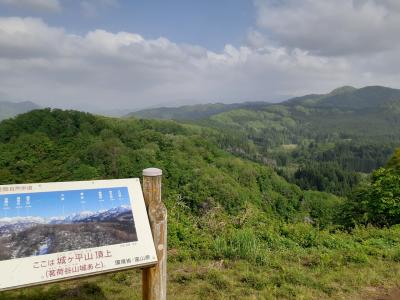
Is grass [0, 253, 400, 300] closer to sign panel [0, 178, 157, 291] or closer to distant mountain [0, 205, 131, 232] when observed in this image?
sign panel [0, 178, 157, 291]

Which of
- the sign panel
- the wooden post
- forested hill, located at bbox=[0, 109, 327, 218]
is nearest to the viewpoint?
the sign panel

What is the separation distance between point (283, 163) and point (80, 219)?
170491 millimetres

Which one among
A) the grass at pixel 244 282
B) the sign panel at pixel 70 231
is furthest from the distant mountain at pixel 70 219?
the grass at pixel 244 282

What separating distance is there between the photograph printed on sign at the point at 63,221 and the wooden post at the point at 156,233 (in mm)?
297

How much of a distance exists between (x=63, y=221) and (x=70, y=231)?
0.51 ft

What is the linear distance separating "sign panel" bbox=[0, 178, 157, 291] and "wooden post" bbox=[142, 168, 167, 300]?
0.12m

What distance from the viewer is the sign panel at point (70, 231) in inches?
143

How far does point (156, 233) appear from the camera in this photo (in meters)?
4.48

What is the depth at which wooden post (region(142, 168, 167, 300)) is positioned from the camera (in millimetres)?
4496

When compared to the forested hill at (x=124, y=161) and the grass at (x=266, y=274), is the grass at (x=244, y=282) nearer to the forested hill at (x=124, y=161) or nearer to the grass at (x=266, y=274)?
the grass at (x=266, y=274)

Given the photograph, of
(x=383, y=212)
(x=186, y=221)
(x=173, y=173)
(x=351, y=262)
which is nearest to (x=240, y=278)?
(x=351, y=262)

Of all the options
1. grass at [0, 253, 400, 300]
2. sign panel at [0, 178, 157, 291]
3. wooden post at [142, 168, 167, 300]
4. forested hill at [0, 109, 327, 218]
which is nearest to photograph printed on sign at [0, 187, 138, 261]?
sign panel at [0, 178, 157, 291]

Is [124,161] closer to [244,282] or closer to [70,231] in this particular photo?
[244,282]

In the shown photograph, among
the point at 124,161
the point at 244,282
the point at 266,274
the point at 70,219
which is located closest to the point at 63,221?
the point at 70,219
